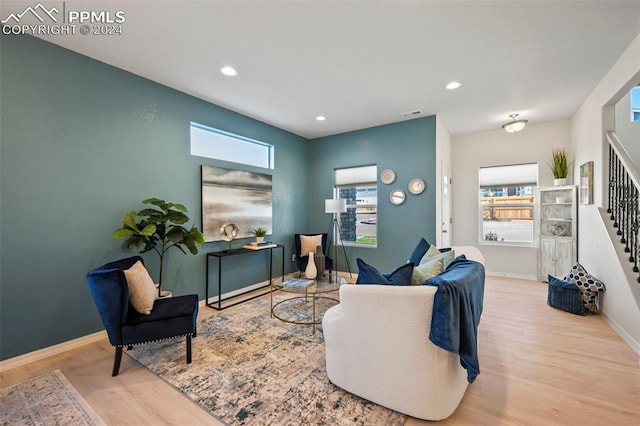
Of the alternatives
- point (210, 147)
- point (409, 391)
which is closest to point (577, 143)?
point (409, 391)

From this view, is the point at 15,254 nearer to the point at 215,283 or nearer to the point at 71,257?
the point at 71,257

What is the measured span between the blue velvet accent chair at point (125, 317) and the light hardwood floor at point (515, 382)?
0.29 m

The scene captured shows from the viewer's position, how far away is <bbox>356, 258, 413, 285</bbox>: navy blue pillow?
69.7 inches

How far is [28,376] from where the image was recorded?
2.12 metres

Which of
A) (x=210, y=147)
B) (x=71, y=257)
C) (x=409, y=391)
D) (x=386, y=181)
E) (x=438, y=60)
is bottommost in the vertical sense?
(x=409, y=391)

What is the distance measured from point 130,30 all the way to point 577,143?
6075 mm

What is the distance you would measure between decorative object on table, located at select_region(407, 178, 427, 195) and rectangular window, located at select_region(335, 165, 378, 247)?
2.23 ft

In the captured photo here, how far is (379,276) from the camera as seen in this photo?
5.86 ft

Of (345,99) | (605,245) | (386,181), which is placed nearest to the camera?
(605,245)

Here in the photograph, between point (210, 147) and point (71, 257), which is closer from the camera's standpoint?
point (71, 257)

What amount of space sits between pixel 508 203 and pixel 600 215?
2.08 meters

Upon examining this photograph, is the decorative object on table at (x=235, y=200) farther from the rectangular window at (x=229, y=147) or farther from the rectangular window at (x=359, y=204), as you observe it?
the rectangular window at (x=359, y=204)

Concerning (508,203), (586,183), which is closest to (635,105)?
(586,183)

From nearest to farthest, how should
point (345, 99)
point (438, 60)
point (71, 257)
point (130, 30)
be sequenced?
point (130, 30) < point (71, 257) < point (438, 60) < point (345, 99)
